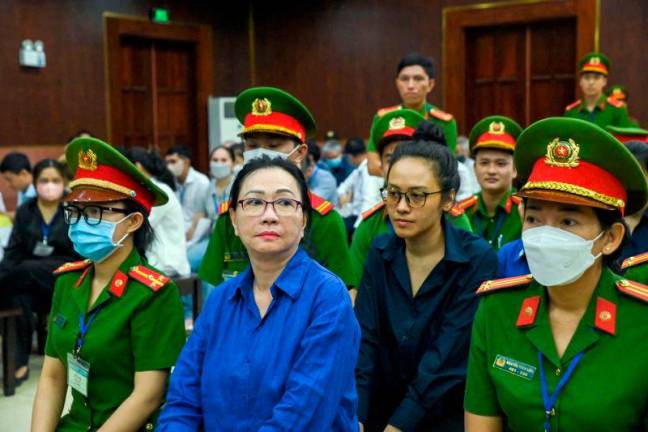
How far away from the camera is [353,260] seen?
2.79 meters

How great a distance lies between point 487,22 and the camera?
8.40 m

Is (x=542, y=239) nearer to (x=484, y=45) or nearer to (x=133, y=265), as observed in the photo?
(x=133, y=265)

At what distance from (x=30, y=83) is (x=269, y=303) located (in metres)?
6.80

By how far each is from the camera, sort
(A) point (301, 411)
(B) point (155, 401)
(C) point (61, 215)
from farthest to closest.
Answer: (C) point (61, 215), (B) point (155, 401), (A) point (301, 411)

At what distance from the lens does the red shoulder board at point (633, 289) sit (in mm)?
1612

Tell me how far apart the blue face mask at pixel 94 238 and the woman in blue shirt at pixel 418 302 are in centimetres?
73

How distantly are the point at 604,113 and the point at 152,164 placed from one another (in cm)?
348

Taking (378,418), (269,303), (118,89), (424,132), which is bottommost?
(378,418)

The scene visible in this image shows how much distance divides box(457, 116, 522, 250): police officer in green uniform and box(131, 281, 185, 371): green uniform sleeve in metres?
1.40

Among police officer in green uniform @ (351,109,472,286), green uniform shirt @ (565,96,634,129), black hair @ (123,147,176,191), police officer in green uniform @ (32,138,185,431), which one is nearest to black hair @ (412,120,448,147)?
police officer in green uniform @ (351,109,472,286)

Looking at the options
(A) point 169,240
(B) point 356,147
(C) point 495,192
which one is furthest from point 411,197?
(B) point 356,147

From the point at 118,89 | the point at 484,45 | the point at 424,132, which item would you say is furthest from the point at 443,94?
the point at 424,132

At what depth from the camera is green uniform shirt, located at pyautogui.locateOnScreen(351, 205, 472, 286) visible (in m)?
2.82

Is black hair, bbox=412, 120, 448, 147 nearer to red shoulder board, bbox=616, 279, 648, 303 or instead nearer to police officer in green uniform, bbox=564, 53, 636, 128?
red shoulder board, bbox=616, 279, 648, 303
